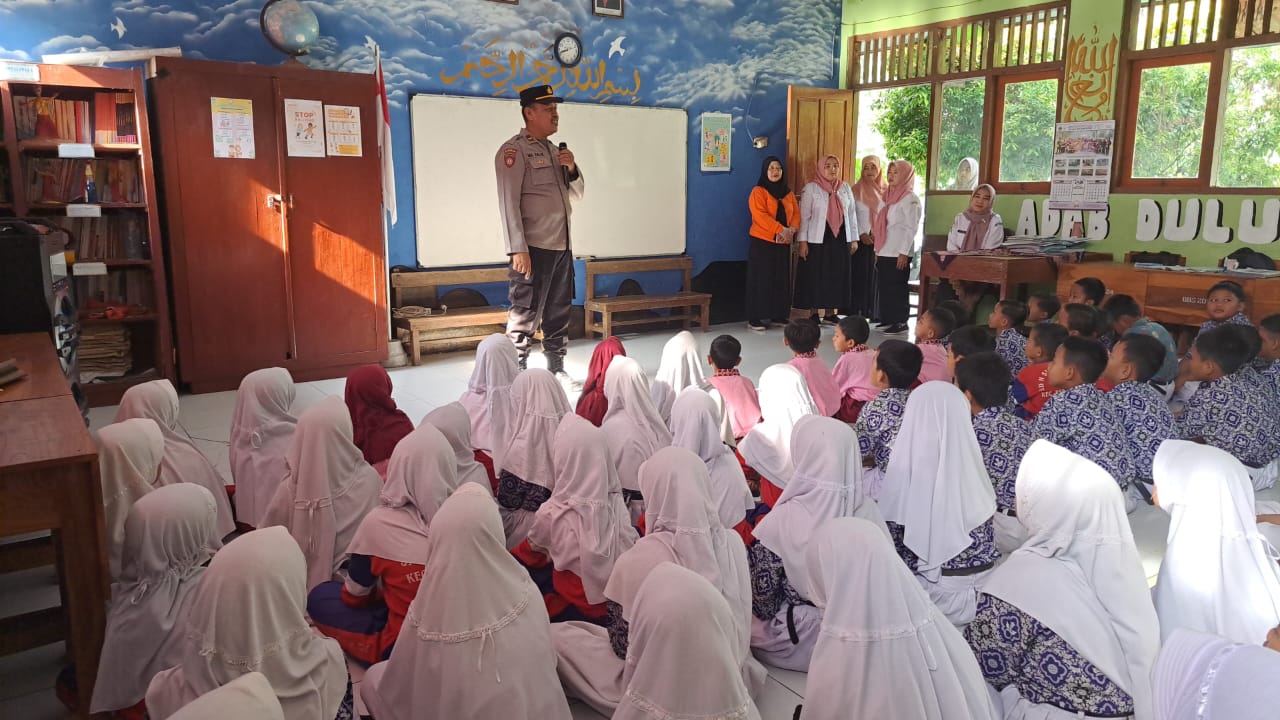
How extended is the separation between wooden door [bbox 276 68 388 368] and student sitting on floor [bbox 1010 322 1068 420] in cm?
416

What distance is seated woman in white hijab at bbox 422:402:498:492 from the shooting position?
111 inches

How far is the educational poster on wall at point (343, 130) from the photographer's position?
19.0 ft

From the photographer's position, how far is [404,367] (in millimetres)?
6410

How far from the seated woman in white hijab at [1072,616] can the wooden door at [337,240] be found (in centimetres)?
500

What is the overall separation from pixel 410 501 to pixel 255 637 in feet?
2.72

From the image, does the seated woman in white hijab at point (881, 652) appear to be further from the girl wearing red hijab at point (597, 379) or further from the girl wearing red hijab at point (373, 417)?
the girl wearing red hijab at point (597, 379)

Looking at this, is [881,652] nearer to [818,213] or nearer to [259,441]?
[259,441]

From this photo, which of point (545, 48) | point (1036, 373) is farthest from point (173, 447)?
point (545, 48)

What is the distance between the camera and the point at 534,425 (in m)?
3.13

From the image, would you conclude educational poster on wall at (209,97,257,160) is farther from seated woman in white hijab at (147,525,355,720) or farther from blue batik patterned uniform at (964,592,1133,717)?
blue batik patterned uniform at (964,592,1133,717)

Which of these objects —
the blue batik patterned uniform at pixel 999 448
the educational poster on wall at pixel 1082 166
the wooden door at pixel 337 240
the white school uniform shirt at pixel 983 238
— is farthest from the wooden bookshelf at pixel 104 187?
the educational poster on wall at pixel 1082 166

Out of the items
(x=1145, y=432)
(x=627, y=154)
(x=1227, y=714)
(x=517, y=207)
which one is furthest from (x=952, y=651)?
(x=627, y=154)

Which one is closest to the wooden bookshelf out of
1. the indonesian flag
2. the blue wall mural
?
the blue wall mural

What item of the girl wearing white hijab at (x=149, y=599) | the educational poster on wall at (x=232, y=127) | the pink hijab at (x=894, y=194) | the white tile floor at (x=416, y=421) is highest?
the educational poster on wall at (x=232, y=127)
